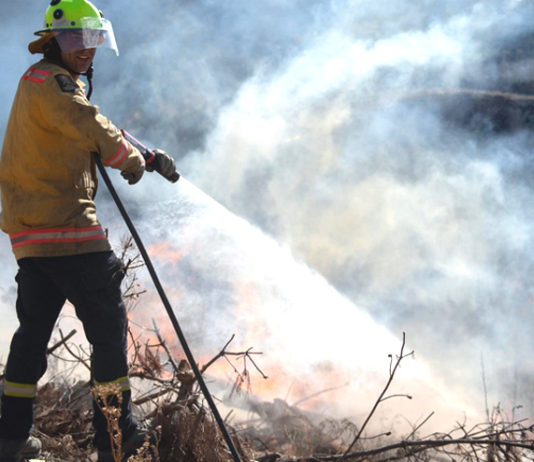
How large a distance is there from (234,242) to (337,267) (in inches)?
157

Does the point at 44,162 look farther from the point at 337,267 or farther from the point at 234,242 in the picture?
the point at 337,267

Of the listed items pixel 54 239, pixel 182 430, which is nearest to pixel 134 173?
pixel 54 239

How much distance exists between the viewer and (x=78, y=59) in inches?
90.0

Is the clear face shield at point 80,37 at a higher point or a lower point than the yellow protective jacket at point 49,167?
higher

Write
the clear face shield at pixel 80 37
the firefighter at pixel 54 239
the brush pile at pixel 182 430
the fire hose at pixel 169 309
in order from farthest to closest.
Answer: the brush pile at pixel 182 430, the clear face shield at pixel 80 37, the firefighter at pixel 54 239, the fire hose at pixel 169 309

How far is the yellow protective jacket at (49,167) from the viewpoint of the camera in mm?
2080

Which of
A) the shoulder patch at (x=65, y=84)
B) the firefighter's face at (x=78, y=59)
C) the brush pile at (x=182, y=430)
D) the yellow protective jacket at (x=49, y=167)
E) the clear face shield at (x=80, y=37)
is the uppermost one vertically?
the clear face shield at (x=80, y=37)

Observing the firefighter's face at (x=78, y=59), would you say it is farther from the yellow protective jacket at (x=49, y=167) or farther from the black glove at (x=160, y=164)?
the black glove at (x=160, y=164)

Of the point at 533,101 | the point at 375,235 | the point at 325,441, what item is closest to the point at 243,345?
the point at 325,441

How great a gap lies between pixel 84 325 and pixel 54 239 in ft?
1.16

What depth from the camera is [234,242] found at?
611 cm

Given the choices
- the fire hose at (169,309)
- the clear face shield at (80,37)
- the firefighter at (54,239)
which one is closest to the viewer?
the fire hose at (169,309)

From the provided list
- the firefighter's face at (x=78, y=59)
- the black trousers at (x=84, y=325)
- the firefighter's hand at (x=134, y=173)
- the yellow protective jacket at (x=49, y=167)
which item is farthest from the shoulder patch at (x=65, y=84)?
the black trousers at (x=84, y=325)

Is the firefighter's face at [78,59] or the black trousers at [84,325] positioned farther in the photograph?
the firefighter's face at [78,59]
